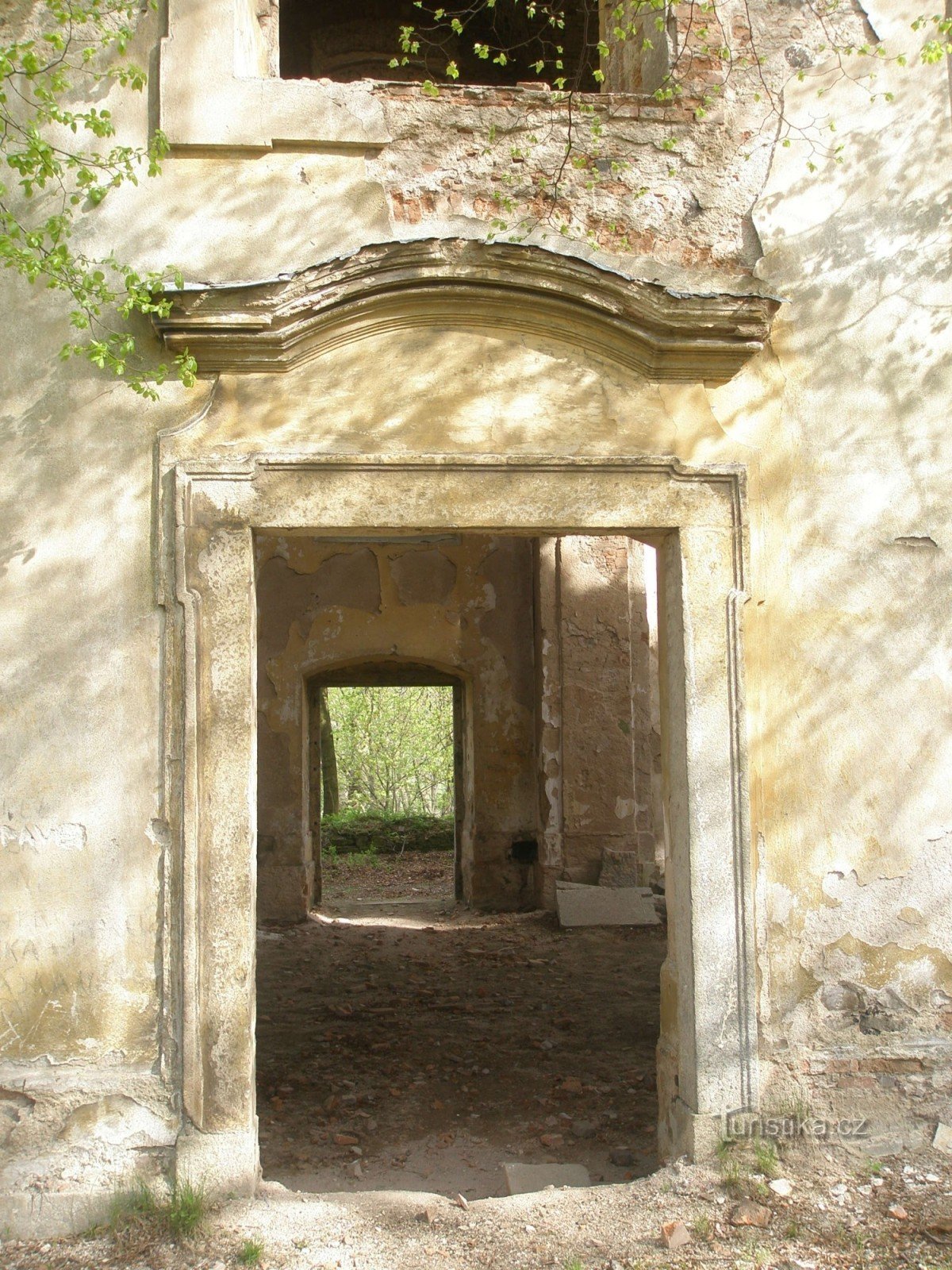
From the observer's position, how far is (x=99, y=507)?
3895 mm

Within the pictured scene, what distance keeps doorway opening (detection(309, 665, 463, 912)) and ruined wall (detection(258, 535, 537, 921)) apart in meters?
0.82

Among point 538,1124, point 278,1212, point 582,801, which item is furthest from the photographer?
point 582,801

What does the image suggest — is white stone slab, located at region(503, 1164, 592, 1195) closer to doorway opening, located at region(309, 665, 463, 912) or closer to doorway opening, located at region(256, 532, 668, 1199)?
doorway opening, located at region(256, 532, 668, 1199)

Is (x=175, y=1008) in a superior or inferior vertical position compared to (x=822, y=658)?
inferior

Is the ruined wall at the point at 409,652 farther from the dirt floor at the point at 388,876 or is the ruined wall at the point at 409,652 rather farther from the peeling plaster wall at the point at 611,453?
the peeling plaster wall at the point at 611,453

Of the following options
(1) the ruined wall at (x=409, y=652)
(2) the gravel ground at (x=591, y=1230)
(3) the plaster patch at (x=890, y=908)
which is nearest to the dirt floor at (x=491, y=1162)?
(2) the gravel ground at (x=591, y=1230)

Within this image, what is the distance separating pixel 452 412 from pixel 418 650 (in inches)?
248

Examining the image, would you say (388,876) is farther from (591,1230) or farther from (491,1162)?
(591,1230)

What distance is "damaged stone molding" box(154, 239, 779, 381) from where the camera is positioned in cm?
382

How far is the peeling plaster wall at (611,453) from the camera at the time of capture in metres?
3.82

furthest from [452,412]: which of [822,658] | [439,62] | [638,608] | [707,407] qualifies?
[439,62]

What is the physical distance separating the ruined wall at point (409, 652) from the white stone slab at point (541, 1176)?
5.79 meters

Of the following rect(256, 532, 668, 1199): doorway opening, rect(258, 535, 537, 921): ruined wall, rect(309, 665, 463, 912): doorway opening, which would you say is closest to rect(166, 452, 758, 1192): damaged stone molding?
rect(256, 532, 668, 1199): doorway opening

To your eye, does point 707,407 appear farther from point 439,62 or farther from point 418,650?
point 439,62
